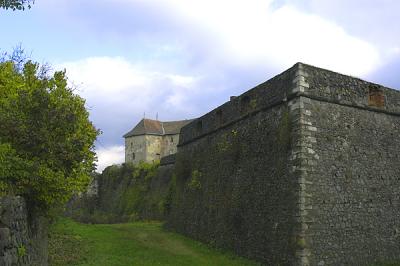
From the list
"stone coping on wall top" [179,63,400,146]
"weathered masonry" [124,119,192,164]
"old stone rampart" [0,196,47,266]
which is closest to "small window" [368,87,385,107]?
"stone coping on wall top" [179,63,400,146]

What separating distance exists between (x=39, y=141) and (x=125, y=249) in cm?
679

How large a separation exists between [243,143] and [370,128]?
4402 mm

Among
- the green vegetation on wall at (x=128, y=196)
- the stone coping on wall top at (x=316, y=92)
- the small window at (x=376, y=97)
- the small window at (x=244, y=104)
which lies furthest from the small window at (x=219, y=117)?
the green vegetation on wall at (x=128, y=196)

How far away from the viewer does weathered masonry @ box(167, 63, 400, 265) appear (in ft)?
38.7

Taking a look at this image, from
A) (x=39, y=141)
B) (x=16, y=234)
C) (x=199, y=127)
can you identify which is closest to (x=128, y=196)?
(x=199, y=127)

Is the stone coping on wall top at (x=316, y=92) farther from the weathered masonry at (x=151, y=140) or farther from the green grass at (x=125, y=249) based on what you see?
the weathered masonry at (x=151, y=140)

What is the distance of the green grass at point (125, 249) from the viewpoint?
13195 millimetres

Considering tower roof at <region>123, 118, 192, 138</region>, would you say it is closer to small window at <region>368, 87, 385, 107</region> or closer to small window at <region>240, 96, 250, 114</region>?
small window at <region>240, 96, 250, 114</region>

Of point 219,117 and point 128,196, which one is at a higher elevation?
point 219,117

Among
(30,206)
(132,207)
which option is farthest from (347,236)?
(132,207)

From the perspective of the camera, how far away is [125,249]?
49.7 feet

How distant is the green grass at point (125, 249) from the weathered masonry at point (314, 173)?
1.11 m

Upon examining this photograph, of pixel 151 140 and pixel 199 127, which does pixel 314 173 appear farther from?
pixel 151 140

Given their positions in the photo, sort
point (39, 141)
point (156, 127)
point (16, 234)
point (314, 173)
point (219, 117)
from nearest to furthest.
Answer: point (16, 234) < point (39, 141) < point (314, 173) < point (219, 117) < point (156, 127)
